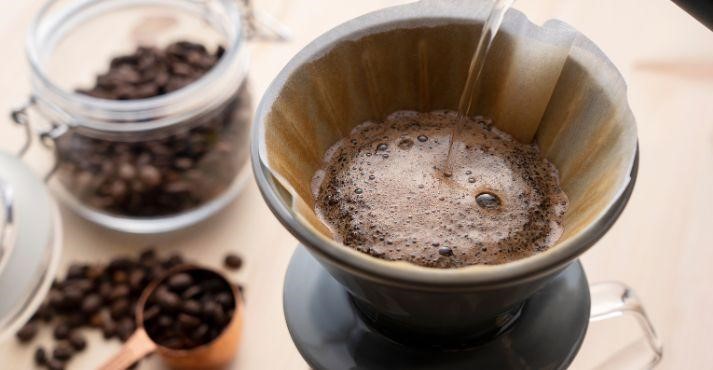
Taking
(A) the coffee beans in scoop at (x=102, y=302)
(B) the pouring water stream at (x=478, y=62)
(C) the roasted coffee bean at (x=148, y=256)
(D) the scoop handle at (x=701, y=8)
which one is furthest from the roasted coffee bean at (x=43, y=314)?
(D) the scoop handle at (x=701, y=8)

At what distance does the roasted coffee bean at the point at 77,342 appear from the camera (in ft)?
3.20

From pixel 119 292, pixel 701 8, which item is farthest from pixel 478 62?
pixel 119 292

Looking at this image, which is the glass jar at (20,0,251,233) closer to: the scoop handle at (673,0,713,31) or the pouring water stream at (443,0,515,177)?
the pouring water stream at (443,0,515,177)

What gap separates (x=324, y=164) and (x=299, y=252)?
3.8 inches

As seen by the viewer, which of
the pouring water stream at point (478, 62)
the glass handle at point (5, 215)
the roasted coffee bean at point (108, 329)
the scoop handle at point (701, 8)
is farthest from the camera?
the roasted coffee bean at point (108, 329)

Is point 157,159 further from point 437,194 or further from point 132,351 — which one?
point 437,194

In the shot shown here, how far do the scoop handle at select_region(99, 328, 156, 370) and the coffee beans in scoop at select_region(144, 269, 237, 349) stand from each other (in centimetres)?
2

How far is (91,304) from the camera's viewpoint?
1005 millimetres

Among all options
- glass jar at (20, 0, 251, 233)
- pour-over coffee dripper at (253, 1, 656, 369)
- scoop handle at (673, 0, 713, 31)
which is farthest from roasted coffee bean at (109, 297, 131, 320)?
scoop handle at (673, 0, 713, 31)

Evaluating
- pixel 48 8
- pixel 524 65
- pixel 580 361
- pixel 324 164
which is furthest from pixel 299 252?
pixel 48 8

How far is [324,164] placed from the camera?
24.8 inches

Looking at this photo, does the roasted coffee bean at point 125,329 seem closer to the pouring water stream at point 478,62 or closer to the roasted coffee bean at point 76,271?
the roasted coffee bean at point 76,271

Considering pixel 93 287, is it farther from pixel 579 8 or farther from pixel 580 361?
pixel 579 8

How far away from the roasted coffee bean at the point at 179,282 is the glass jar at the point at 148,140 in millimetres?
103
